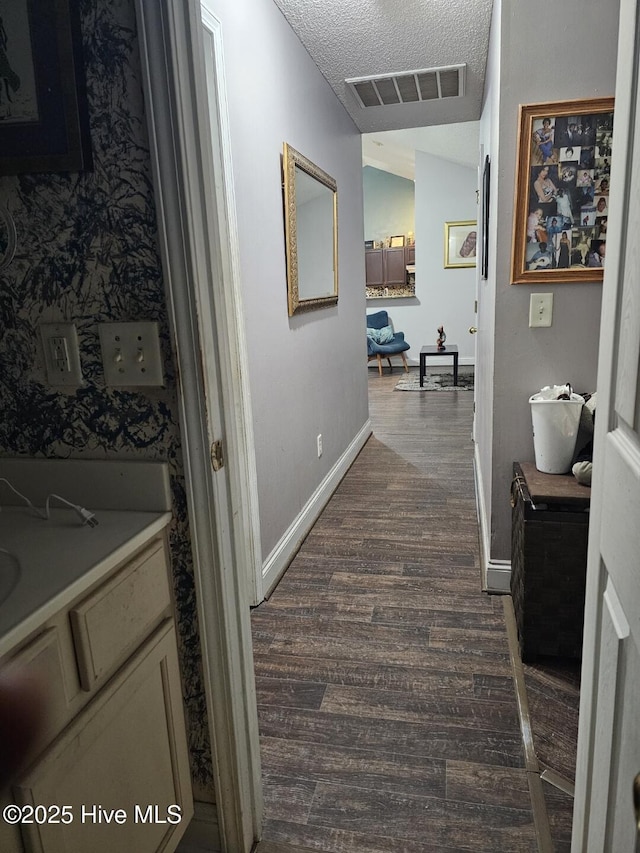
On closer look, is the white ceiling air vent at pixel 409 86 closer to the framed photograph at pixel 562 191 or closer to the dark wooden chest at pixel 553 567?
the framed photograph at pixel 562 191

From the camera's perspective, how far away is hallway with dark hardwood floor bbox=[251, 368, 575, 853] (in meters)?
1.38

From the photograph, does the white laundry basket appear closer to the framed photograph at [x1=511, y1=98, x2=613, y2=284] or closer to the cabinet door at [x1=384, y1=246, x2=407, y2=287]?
the framed photograph at [x1=511, y1=98, x2=613, y2=284]

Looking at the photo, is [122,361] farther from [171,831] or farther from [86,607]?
[171,831]

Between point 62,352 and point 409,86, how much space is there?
10.4 feet

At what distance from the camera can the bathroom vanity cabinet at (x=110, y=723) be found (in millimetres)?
794

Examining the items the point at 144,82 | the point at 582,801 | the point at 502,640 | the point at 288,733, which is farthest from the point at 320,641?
the point at 144,82

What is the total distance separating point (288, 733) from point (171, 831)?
57cm

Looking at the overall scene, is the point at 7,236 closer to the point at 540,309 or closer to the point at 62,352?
the point at 62,352

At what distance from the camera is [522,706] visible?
173cm

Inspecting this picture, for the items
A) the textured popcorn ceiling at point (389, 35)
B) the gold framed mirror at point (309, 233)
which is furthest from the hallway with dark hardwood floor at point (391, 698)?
the textured popcorn ceiling at point (389, 35)

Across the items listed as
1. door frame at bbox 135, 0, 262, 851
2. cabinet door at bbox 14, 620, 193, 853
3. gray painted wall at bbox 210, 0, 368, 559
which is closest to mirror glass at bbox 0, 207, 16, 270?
door frame at bbox 135, 0, 262, 851

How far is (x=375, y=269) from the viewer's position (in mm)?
8984

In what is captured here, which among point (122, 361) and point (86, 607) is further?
point (122, 361)

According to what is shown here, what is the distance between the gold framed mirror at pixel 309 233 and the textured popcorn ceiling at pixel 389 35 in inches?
21.3
